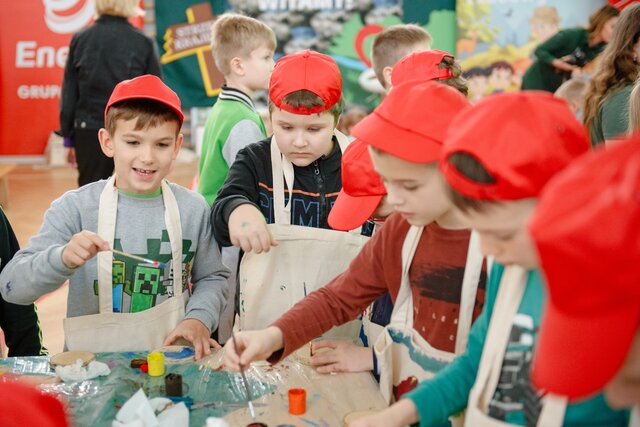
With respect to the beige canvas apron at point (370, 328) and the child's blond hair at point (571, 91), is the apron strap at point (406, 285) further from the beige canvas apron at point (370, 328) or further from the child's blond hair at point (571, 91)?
the child's blond hair at point (571, 91)

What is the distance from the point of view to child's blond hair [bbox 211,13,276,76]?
106 inches

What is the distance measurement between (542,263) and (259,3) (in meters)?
6.95

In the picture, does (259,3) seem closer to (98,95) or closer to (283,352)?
(98,95)

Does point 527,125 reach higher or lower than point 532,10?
lower

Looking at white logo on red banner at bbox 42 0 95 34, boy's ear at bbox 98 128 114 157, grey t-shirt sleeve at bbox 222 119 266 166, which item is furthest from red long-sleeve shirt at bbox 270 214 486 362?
white logo on red banner at bbox 42 0 95 34

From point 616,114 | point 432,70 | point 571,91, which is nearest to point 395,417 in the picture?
point 432,70

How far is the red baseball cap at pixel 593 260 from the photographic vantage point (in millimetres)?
609

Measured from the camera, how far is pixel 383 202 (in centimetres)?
162

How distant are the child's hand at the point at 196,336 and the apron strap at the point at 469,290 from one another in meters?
0.56

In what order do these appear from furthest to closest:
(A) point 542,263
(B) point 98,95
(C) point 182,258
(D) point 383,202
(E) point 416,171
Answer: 1. (B) point 98,95
2. (C) point 182,258
3. (D) point 383,202
4. (E) point 416,171
5. (A) point 542,263

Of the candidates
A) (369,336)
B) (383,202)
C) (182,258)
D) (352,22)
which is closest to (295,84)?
(383,202)

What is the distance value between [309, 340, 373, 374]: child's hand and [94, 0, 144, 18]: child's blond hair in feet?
8.84

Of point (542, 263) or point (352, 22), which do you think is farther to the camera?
point (352, 22)

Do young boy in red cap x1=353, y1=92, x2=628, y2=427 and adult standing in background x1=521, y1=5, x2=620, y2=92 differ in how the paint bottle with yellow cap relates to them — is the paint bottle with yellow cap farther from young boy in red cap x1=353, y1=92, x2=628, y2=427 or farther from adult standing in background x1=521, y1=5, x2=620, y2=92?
adult standing in background x1=521, y1=5, x2=620, y2=92
